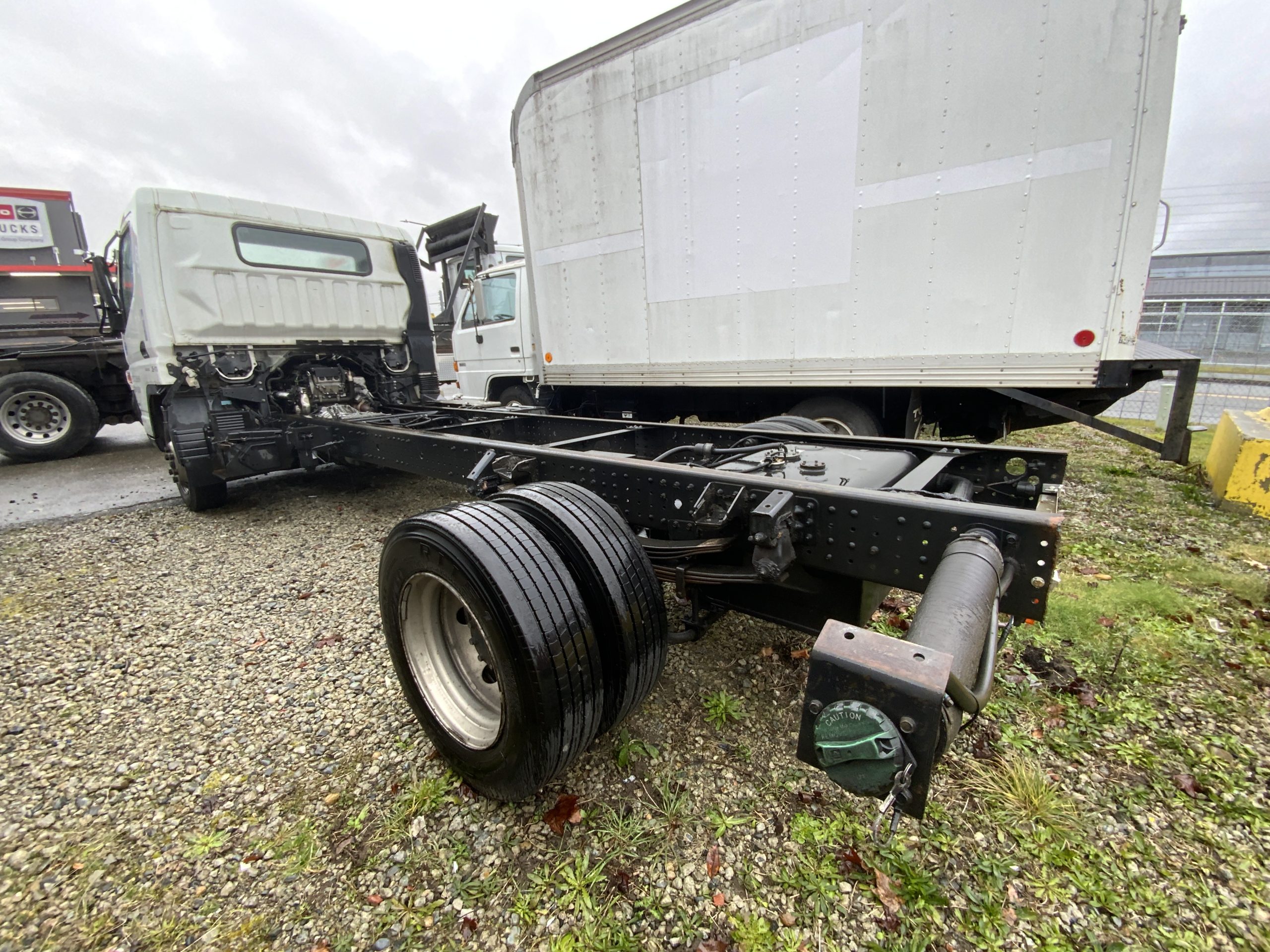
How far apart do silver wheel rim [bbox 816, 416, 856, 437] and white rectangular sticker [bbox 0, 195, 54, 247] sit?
50.8 feet

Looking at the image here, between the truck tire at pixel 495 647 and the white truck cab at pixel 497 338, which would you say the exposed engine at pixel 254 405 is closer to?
the white truck cab at pixel 497 338

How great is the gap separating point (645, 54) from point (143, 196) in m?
4.17

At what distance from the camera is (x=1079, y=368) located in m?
3.39

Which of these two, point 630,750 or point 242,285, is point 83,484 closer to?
point 242,285

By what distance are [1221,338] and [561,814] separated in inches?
672

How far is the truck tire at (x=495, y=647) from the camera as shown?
150 cm

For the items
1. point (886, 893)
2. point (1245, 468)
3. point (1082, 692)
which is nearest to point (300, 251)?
point (886, 893)

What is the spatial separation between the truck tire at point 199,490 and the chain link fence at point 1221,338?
14.3m

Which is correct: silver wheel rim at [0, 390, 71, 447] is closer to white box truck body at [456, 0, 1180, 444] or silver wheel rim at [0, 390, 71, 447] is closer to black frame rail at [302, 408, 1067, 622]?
black frame rail at [302, 408, 1067, 622]

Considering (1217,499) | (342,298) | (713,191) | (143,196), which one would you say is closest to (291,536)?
(342,298)

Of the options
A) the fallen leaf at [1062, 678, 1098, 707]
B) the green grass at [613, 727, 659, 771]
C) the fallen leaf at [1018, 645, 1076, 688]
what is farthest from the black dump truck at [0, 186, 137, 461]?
the fallen leaf at [1062, 678, 1098, 707]

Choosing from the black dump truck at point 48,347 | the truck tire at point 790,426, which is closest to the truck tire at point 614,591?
the truck tire at point 790,426

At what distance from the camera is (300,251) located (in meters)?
5.11

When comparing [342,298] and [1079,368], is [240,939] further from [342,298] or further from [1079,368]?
[342,298]
